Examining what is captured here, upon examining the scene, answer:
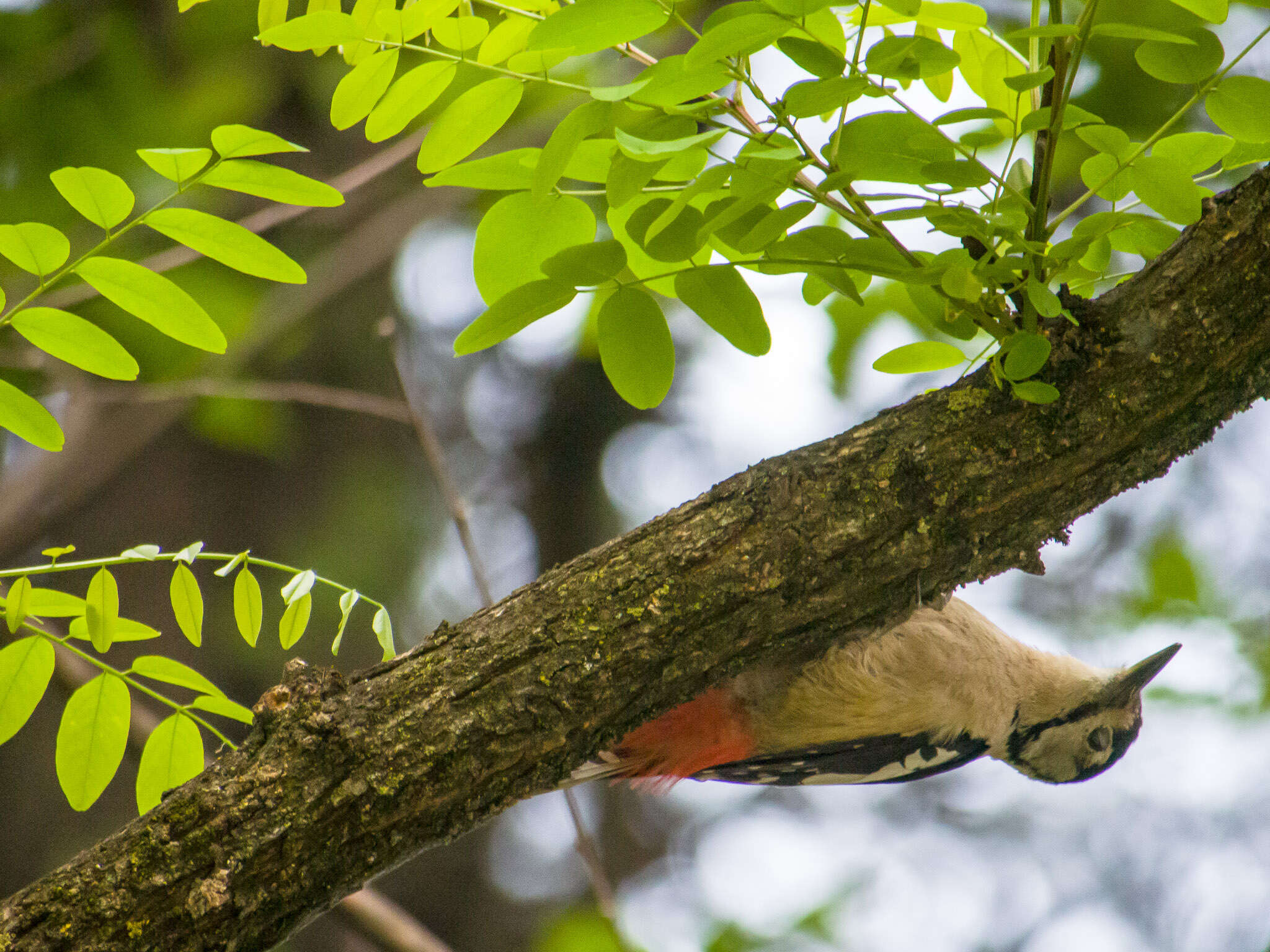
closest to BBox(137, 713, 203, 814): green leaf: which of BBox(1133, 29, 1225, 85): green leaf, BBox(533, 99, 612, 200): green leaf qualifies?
BBox(533, 99, 612, 200): green leaf

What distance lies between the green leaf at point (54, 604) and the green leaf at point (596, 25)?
122 centimetres

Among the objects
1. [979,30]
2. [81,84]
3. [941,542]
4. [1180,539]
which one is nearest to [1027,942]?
Result: [1180,539]

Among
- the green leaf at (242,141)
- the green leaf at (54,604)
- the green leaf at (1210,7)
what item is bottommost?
the green leaf at (1210,7)

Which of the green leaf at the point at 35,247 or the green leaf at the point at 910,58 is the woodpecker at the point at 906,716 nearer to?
the green leaf at the point at 910,58

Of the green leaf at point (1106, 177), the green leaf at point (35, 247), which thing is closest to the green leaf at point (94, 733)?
the green leaf at point (35, 247)

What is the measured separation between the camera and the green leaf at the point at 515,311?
4.65 ft

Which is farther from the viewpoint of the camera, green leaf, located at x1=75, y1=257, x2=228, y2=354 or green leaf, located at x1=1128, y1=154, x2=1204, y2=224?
green leaf, located at x1=75, y1=257, x2=228, y2=354

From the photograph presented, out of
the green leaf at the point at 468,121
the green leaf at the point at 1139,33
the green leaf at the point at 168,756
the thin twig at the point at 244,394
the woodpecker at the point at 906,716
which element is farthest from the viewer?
the thin twig at the point at 244,394

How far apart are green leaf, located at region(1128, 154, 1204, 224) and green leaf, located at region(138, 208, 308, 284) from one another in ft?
3.98

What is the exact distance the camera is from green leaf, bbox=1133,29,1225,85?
133 cm

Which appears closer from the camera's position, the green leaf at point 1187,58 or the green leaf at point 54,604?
A: the green leaf at point 1187,58

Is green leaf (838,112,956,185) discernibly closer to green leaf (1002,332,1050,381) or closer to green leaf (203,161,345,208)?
green leaf (1002,332,1050,381)

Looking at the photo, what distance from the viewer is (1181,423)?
165 cm

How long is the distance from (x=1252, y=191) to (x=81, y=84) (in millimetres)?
4677
